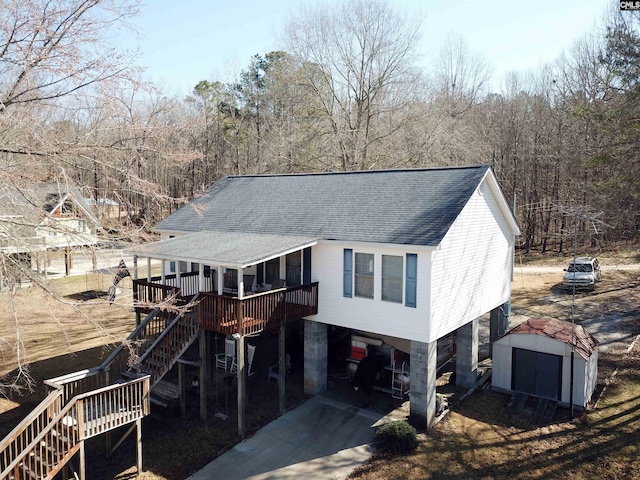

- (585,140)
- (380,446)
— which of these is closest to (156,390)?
(380,446)

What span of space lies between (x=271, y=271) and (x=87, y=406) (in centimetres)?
739

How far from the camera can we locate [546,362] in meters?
15.2

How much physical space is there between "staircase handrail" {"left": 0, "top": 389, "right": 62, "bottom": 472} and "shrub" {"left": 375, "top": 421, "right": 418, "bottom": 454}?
7705mm

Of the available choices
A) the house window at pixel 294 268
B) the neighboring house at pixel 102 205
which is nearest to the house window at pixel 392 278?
the house window at pixel 294 268

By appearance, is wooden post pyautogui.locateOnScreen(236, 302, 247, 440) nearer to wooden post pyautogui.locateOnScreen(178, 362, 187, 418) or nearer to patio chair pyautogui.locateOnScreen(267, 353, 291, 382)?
wooden post pyautogui.locateOnScreen(178, 362, 187, 418)

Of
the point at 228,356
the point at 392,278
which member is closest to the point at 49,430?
the point at 228,356

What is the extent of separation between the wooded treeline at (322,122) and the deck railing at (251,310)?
128 inches

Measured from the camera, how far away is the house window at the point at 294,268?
15.9m

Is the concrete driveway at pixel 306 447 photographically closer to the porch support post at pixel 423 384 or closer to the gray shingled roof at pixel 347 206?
the porch support post at pixel 423 384

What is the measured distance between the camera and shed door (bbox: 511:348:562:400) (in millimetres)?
15023

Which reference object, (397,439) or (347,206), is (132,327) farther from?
(397,439)

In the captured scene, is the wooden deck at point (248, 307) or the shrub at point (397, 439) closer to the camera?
the shrub at point (397, 439)

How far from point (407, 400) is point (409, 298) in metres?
4.06

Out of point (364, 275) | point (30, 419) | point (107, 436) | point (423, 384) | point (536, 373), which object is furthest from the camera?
point (536, 373)
